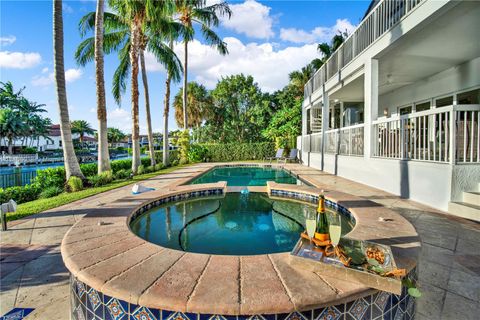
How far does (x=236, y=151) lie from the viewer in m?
19.9

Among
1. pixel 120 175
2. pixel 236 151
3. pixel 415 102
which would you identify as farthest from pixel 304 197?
pixel 236 151

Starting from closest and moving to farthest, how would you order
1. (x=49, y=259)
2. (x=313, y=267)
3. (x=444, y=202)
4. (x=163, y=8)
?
(x=313, y=267), (x=49, y=259), (x=444, y=202), (x=163, y=8)

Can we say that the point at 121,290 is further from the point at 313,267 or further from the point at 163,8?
the point at 163,8

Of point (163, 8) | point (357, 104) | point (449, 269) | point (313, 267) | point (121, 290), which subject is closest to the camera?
point (121, 290)

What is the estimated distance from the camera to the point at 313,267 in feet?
5.83

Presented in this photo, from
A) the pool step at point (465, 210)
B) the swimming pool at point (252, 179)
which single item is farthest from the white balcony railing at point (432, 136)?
the swimming pool at point (252, 179)

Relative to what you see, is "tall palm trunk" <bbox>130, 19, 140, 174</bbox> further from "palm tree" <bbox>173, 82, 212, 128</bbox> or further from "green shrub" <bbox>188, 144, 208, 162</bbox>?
"palm tree" <bbox>173, 82, 212, 128</bbox>

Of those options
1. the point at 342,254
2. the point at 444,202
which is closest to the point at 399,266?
the point at 342,254

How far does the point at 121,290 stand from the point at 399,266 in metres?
2.03

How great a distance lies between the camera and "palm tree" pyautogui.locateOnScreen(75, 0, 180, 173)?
10836mm

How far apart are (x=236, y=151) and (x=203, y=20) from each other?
9803 millimetres

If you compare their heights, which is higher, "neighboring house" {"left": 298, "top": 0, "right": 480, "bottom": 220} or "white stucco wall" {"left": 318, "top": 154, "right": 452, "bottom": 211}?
"neighboring house" {"left": 298, "top": 0, "right": 480, "bottom": 220}

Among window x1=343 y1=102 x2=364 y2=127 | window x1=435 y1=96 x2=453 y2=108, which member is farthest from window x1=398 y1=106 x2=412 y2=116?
window x1=343 y1=102 x2=364 y2=127

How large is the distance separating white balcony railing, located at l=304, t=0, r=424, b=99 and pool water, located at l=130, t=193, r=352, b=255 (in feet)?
16.2
